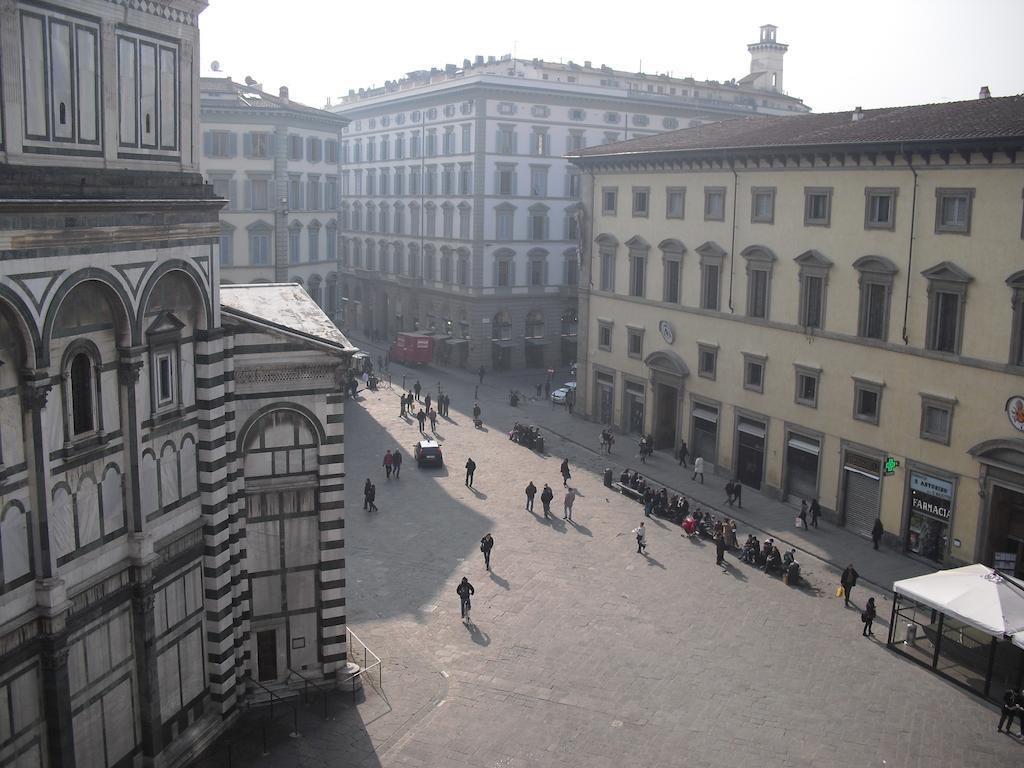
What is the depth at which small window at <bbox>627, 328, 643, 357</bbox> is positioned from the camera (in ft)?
174

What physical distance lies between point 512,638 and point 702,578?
333 inches

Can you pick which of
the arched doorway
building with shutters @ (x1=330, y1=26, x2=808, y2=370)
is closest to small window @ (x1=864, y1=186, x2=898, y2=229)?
the arched doorway

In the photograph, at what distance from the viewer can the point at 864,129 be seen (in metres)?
40.2

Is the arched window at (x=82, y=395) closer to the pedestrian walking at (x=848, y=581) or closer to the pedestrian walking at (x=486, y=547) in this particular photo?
the pedestrian walking at (x=486, y=547)

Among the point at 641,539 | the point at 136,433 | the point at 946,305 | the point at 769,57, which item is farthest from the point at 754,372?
the point at 769,57

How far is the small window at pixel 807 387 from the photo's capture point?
Result: 4169 centimetres

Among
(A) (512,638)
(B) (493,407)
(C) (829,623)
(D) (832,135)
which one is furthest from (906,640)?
(B) (493,407)

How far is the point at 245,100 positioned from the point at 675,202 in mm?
29437

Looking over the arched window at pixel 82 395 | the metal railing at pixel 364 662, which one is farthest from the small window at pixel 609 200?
the arched window at pixel 82 395

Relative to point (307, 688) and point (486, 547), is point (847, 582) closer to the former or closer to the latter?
point (486, 547)

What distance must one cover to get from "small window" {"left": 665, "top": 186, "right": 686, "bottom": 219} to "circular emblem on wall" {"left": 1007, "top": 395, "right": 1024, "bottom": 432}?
1999 centimetres

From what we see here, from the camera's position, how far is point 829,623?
31.6 meters

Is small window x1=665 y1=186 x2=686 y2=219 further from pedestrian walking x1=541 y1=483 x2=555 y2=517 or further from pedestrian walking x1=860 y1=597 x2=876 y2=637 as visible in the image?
pedestrian walking x1=860 y1=597 x2=876 y2=637

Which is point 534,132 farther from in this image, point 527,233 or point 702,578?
point 702,578
